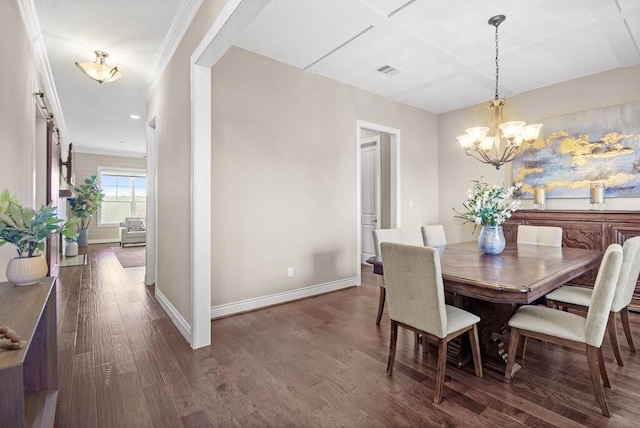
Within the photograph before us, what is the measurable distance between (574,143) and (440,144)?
194cm

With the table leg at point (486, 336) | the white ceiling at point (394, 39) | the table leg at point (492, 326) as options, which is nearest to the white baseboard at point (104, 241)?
the white ceiling at point (394, 39)

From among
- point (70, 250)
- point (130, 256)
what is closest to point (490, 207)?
point (130, 256)

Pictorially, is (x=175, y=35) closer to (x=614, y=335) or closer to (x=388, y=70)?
(x=388, y=70)

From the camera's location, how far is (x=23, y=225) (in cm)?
154

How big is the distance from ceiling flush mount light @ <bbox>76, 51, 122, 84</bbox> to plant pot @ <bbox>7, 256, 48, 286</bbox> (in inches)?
101

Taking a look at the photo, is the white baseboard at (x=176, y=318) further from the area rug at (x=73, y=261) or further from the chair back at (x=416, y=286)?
the area rug at (x=73, y=261)

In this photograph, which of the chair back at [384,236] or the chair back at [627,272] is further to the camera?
the chair back at [384,236]

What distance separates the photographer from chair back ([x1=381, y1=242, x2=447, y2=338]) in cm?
178

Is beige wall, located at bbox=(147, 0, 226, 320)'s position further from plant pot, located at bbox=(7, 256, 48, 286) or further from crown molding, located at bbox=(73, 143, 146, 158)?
crown molding, located at bbox=(73, 143, 146, 158)

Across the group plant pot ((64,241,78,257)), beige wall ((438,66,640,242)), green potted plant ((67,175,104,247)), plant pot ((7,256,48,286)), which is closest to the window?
green potted plant ((67,175,104,247))

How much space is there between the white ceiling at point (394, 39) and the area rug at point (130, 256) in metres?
3.20

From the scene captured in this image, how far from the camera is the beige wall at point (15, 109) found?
80.7 inches

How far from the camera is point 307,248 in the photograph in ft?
12.6

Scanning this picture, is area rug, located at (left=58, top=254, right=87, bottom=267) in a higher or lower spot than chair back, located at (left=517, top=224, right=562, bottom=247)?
lower
